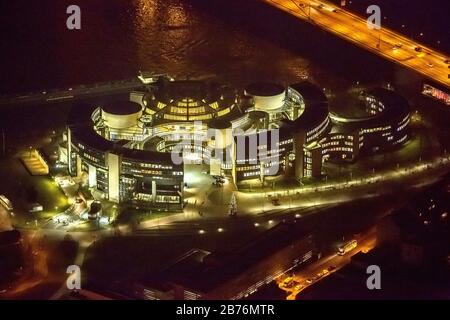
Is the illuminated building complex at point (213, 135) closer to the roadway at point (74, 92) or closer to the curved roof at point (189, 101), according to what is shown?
the curved roof at point (189, 101)

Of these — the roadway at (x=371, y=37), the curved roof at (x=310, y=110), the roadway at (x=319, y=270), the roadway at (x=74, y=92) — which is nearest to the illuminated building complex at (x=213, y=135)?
the curved roof at (x=310, y=110)

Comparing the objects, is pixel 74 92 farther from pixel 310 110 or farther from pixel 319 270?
pixel 319 270

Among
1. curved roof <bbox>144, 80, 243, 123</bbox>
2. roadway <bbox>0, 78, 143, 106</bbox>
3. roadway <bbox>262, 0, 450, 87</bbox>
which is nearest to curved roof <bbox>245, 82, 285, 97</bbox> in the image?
curved roof <bbox>144, 80, 243, 123</bbox>

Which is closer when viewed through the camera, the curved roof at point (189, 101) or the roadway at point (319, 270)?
the roadway at point (319, 270)

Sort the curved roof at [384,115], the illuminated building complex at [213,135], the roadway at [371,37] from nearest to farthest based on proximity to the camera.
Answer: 1. the illuminated building complex at [213,135]
2. the curved roof at [384,115]
3. the roadway at [371,37]

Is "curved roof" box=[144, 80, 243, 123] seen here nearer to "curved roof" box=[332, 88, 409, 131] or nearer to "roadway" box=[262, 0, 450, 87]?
"curved roof" box=[332, 88, 409, 131]

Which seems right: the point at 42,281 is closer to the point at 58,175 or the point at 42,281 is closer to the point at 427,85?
the point at 58,175
